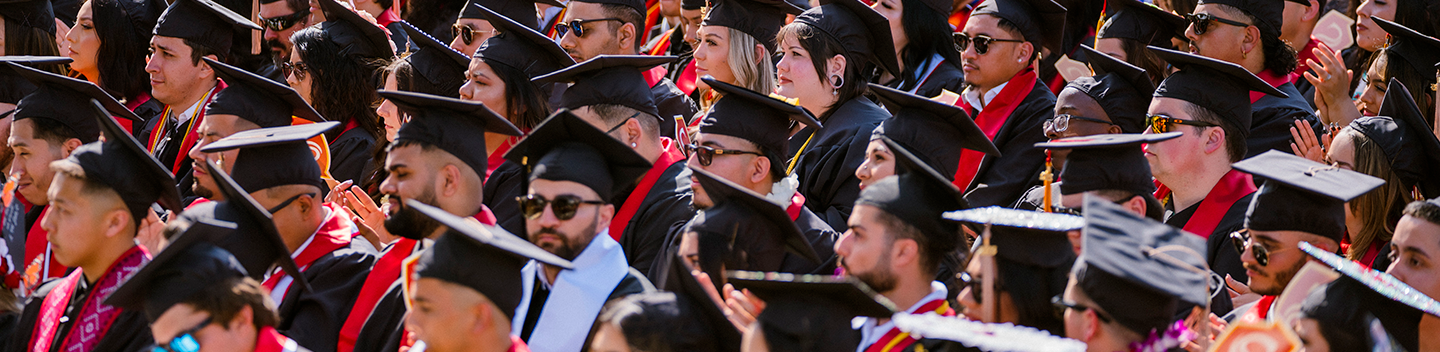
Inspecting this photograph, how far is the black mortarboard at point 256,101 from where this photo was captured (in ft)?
18.4

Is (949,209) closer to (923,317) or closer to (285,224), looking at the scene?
(923,317)

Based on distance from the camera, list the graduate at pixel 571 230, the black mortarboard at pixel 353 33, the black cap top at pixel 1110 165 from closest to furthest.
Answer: the graduate at pixel 571 230
the black cap top at pixel 1110 165
the black mortarboard at pixel 353 33

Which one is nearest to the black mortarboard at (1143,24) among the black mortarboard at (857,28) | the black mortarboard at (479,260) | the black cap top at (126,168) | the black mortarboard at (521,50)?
the black mortarboard at (857,28)

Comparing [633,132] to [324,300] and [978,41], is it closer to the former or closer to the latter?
[324,300]

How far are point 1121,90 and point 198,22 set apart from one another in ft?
17.2

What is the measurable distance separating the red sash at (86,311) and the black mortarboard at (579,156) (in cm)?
131

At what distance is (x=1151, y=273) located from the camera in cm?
286

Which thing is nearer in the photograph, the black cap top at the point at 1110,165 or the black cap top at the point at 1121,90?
the black cap top at the point at 1110,165

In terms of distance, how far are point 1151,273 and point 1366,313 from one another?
0.75 m

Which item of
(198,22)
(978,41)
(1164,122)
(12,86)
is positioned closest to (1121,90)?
(1164,122)

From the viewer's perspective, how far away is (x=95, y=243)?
4.29 m

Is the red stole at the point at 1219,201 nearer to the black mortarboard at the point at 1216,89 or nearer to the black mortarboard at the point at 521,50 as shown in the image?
the black mortarboard at the point at 1216,89

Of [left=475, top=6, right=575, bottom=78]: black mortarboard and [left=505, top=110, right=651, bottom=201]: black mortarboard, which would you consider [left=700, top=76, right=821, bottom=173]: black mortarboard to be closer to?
[left=505, top=110, right=651, bottom=201]: black mortarboard

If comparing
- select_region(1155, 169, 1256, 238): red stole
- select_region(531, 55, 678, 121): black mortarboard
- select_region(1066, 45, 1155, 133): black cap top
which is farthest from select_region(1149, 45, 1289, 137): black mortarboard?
select_region(531, 55, 678, 121): black mortarboard
